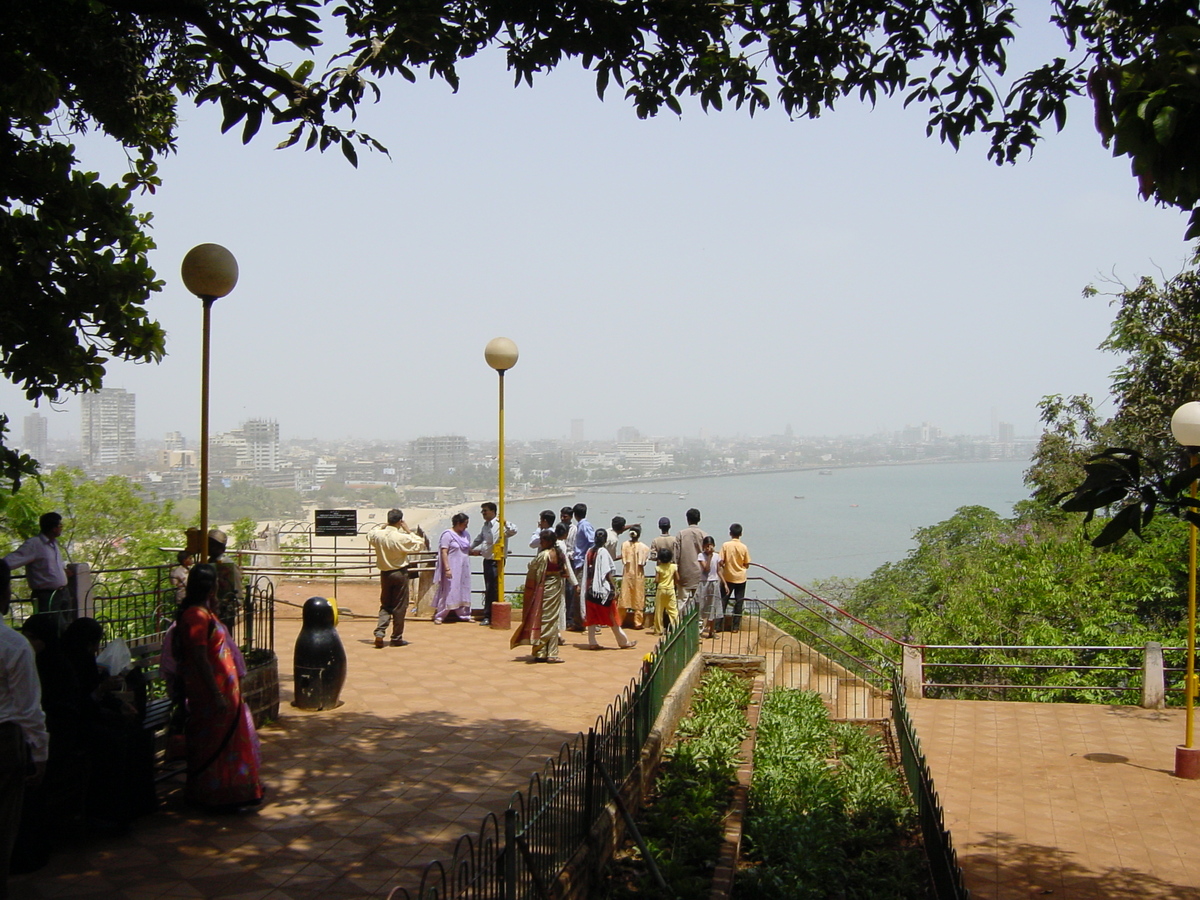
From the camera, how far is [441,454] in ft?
260

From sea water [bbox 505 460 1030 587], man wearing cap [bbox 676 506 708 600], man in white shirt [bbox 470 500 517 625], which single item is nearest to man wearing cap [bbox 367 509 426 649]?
man in white shirt [bbox 470 500 517 625]

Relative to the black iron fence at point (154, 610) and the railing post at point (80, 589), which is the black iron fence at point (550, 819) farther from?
the railing post at point (80, 589)

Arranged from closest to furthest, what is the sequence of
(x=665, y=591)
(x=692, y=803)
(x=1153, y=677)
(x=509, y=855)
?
1. (x=509, y=855)
2. (x=692, y=803)
3. (x=665, y=591)
4. (x=1153, y=677)

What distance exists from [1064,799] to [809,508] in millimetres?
110045

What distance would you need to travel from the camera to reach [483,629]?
551 inches

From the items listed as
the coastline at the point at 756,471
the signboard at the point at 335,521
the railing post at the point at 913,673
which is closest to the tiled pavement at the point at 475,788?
the railing post at the point at 913,673

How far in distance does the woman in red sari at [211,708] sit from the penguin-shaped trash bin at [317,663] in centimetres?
270

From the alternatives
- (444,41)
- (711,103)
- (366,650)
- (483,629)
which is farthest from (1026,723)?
(444,41)

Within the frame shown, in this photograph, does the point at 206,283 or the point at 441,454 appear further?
the point at 441,454

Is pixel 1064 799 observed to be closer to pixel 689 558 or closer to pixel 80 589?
pixel 689 558

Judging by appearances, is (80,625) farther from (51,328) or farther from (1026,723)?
(1026,723)

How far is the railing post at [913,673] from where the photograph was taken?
15078 millimetres

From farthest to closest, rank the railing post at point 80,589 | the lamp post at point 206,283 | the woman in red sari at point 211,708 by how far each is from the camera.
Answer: the railing post at point 80,589, the lamp post at point 206,283, the woman in red sari at point 211,708

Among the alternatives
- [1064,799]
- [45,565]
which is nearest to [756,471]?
[1064,799]
